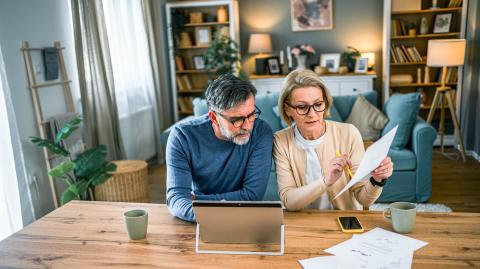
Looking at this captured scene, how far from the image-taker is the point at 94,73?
12.4ft

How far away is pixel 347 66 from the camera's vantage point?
5.64m

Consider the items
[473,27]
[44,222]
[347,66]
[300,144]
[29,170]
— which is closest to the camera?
[44,222]

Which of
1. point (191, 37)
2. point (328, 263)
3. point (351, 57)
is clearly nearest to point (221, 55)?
point (191, 37)

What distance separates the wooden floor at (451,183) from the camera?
3.49m

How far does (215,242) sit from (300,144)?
1.92 ft

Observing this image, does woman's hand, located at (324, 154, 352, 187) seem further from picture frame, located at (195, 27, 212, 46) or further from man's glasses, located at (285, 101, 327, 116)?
picture frame, located at (195, 27, 212, 46)

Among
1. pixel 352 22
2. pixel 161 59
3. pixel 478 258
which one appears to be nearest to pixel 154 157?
pixel 161 59

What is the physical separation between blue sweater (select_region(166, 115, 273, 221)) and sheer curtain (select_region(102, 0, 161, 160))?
2780 millimetres

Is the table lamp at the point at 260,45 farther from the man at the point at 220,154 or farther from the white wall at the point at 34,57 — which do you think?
the man at the point at 220,154

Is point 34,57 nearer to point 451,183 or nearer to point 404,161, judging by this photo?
point 404,161

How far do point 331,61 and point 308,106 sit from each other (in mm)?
4276

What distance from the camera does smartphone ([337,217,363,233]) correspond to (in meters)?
1.38

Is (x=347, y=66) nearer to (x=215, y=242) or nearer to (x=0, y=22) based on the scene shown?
(x=0, y=22)

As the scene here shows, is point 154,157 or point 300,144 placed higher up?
point 300,144
